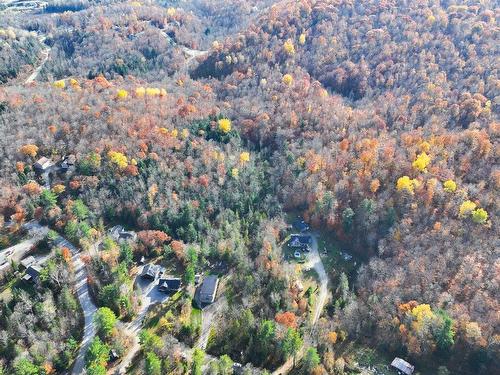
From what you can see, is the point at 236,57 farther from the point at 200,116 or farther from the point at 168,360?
the point at 168,360

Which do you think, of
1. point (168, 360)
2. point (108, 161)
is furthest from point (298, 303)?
point (108, 161)

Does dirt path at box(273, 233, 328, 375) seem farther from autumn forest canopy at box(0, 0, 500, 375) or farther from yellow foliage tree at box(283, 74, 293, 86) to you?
yellow foliage tree at box(283, 74, 293, 86)

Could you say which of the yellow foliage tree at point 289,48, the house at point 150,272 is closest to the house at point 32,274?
the house at point 150,272

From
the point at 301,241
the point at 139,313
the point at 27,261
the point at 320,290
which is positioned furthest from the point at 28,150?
the point at 320,290

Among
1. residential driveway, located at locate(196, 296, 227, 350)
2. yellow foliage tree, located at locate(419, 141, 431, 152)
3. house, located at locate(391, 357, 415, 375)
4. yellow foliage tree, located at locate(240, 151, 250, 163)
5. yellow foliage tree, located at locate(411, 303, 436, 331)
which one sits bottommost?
house, located at locate(391, 357, 415, 375)

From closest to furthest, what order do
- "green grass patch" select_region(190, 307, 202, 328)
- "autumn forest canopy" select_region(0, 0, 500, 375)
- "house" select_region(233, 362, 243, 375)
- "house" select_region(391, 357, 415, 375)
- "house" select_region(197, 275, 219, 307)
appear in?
"house" select_region(233, 362, 243, 375) < "house" select_region(391, 357, 415, 375) < "autumn forest canopy" select_region(0, 0, 500, 375) < "green grass patch" select_region(190, 307, 202, 328) < "house" select_region(197, 275, 219, 307)

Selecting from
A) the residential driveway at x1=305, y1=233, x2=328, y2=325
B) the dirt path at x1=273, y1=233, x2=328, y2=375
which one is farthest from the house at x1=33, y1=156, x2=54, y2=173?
the residential driveway at x1=305, y1=233, x2=328, y2=325

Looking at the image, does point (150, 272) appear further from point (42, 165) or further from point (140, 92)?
point (140, 92)

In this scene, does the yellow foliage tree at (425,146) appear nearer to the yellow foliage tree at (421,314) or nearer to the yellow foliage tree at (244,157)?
the yellow foliage tree at (421,314)
